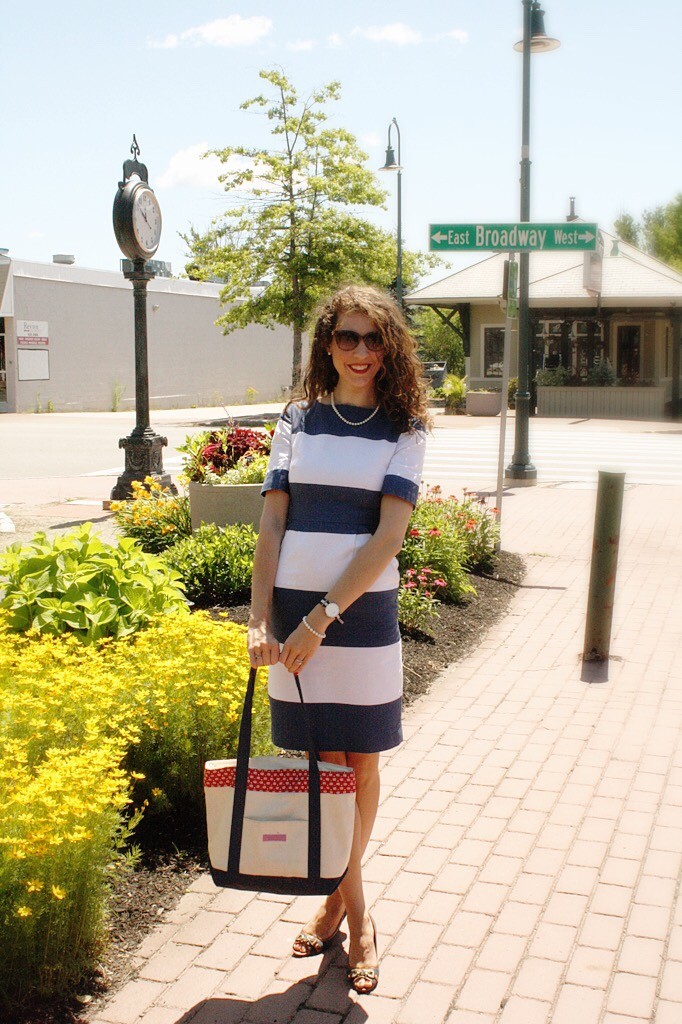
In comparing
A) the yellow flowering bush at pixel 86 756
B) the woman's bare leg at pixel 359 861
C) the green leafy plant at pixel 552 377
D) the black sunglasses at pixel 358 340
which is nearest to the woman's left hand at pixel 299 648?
the woman's bare leg at pixel 359 861

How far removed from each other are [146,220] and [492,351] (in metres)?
23.1

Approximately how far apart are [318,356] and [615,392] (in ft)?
98.8

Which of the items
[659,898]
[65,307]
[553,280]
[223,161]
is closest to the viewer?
[659,898]

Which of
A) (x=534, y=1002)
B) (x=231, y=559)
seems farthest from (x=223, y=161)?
(x=534, y=1002)

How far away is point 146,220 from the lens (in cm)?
1301

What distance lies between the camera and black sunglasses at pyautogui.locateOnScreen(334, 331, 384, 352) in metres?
3.10

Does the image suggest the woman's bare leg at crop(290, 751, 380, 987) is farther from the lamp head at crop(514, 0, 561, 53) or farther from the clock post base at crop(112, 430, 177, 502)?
the lamp head at crop(514, 0, 561, 53)

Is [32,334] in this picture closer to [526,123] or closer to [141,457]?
Result: [526,123]

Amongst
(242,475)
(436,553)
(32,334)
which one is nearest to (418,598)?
(436,553)

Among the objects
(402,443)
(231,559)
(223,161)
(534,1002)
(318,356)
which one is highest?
(223,161)

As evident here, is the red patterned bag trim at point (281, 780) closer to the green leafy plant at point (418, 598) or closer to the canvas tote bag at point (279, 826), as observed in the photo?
the canvas tote bag at point (279, 826)

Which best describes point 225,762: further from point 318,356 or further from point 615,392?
point 615,392

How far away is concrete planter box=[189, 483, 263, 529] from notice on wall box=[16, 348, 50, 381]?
29915 mm

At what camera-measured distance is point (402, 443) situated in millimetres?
3066
